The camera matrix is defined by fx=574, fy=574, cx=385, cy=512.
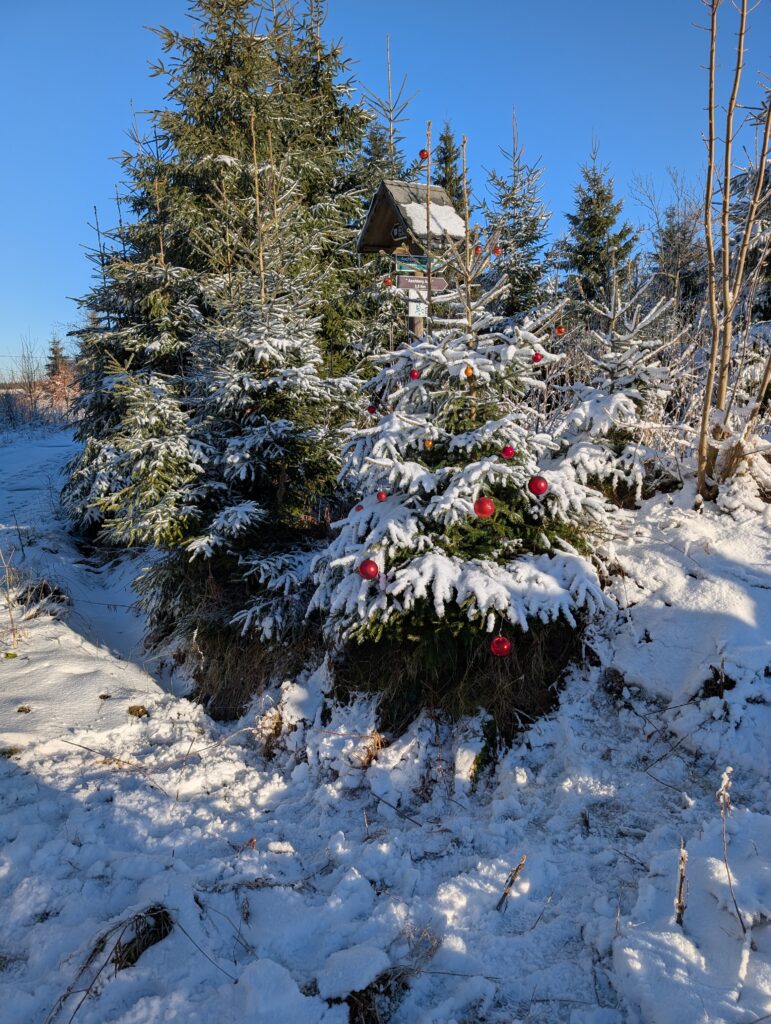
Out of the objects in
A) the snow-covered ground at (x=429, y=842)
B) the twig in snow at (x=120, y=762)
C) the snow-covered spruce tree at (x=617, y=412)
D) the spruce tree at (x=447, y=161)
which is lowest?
the twig in snow at (x=120, y=762)

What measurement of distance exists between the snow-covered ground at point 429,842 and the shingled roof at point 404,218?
2633mm

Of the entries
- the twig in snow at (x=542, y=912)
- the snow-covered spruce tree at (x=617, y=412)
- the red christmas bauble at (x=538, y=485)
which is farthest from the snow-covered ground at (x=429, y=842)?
the red christmas bauble at (x=538, y=485)

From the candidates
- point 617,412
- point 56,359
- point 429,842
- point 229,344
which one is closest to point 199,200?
point 229,344

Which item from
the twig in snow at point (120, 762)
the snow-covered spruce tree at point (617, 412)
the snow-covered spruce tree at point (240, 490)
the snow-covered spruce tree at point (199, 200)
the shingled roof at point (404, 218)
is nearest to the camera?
the twig in snow at point (120, 762)

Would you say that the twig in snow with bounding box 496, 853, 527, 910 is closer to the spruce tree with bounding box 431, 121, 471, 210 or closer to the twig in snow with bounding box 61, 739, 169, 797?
the twig in snow with bounding box 61, 739, 169, 797

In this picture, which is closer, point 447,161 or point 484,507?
point 484,507

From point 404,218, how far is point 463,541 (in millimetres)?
2982

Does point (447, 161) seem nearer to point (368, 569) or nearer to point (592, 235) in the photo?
point (592, 235)

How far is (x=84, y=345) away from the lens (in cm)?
883

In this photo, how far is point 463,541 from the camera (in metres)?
3.25

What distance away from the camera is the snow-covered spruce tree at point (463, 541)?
305 centimetres

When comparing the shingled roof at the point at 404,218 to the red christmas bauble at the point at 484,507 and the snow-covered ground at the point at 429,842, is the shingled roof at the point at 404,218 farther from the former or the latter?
the snow-covered ground at the point at 429,842

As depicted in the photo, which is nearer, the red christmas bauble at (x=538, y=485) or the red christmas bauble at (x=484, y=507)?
the red christmas bauble at (x=484, y=507)

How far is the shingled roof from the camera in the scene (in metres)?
4.53
